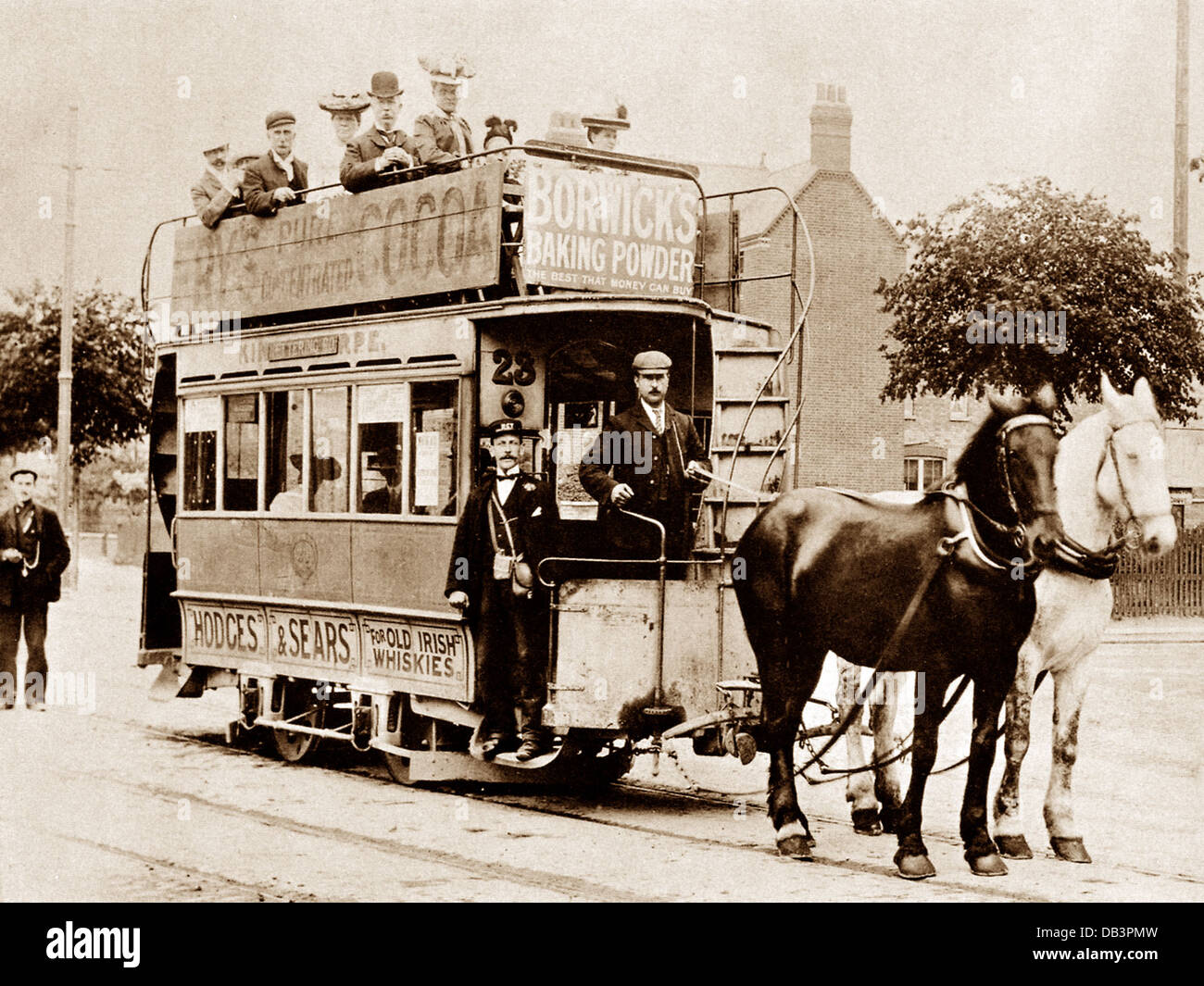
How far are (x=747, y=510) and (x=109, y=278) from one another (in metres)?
23.4

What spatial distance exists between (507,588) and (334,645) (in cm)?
202

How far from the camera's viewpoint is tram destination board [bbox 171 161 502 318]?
Answer: 977cm

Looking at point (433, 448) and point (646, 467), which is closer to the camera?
point (646, 467)

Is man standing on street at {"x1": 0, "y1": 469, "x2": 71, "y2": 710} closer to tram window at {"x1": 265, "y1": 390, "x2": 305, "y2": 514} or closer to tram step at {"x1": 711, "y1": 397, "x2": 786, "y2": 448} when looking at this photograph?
tram window at {"x1": 265, "y1": 390, "x2": 305, "y2": 514}

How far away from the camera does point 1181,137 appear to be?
14.6 metres

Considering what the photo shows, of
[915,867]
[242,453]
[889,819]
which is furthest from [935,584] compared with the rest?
[242,453]

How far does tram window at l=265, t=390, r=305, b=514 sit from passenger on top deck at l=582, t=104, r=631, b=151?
2.72 metres

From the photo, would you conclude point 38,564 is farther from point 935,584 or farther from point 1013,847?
point 1013,847

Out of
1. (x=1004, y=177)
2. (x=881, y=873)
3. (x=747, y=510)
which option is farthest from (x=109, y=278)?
(x=881, y=873)

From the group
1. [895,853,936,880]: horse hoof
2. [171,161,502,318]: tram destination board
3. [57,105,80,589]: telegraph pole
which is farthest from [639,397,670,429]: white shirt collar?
[57,105,80,589]: telegraph pole

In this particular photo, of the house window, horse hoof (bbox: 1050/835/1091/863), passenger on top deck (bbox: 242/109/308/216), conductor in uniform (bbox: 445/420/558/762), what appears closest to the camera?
horse hoof (bbox: 1050/835/1091/863)

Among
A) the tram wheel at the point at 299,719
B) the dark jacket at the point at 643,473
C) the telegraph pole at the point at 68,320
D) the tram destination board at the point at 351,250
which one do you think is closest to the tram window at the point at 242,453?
the tram destination board at the point at 351,250

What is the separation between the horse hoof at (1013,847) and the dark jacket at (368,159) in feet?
19.5
